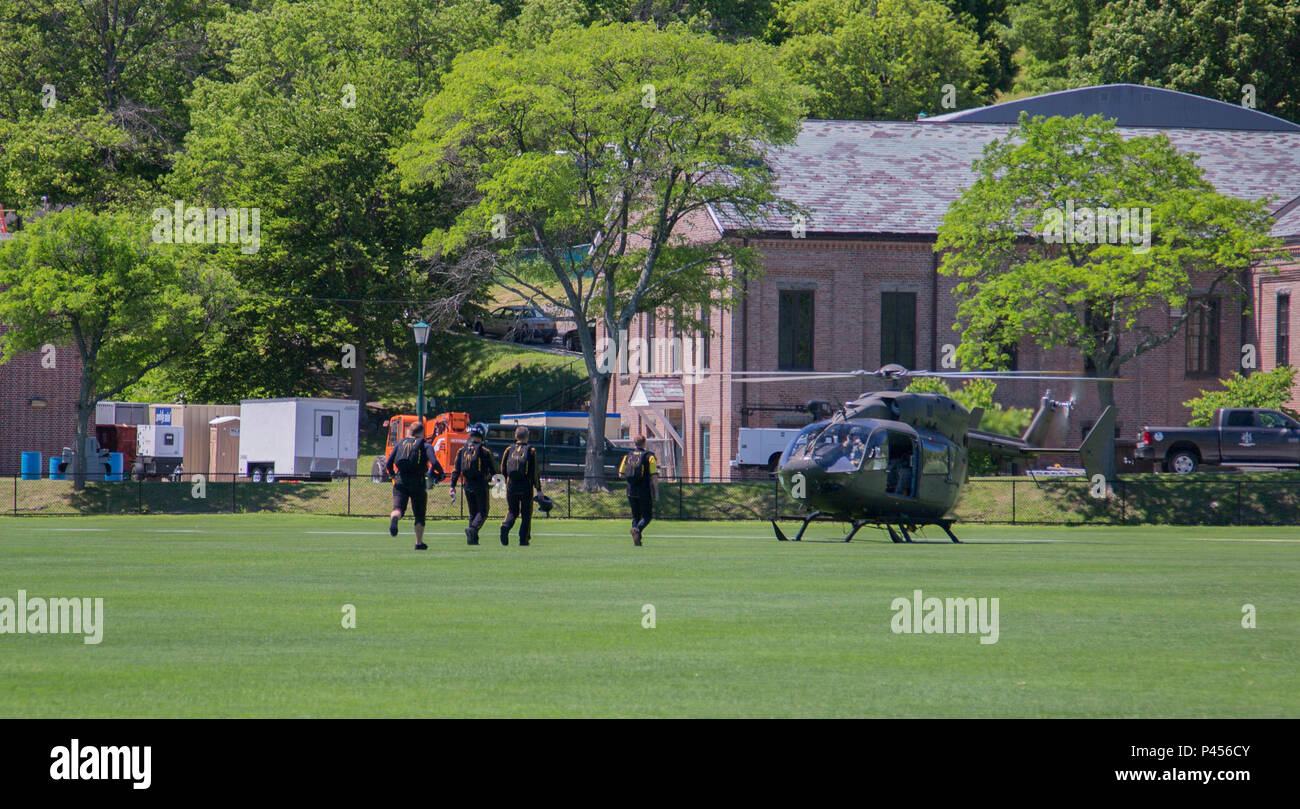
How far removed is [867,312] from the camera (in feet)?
188

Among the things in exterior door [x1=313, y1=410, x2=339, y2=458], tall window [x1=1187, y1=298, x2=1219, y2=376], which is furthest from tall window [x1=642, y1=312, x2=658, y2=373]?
tall window [x1=1187, y1=298, x2=1219, y2=376]

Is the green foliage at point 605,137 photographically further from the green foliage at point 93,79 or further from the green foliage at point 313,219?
the green foliage at point 93,79

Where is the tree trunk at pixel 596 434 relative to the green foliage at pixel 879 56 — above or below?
below

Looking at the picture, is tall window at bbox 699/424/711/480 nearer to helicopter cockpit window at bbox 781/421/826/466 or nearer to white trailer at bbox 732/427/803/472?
white trailer at bbox 732/427/803/472

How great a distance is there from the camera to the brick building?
184ft

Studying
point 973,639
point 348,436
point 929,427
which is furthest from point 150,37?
point 973,639

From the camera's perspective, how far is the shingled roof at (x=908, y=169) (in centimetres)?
5694

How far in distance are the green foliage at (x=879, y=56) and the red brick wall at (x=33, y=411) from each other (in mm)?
41376

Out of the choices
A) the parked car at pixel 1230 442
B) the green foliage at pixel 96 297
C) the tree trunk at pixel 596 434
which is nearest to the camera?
the green foliage at pixel 96 297

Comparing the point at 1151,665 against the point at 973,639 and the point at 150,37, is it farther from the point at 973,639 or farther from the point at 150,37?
the point at 150,37

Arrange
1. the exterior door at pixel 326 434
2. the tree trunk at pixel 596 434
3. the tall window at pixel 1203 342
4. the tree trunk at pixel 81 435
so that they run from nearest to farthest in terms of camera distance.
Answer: the tree trunk at pixel 596 434, the tree trunk at pixel 81 435, the exterior door at pixel 326 434, the tall window at pixel 1203 342

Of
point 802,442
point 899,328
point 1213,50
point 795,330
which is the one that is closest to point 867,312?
point 899,328

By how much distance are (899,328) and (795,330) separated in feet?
13.0

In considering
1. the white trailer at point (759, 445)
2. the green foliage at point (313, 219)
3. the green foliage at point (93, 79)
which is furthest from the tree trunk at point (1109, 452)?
the green foliage at point (93, 79)
